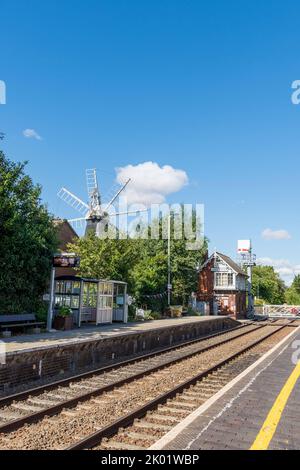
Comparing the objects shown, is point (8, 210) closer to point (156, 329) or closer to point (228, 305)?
point (156, 329)

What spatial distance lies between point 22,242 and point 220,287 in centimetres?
3998

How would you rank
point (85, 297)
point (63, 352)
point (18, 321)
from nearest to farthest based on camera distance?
point (63, 352) → point (18, 321) → point (85, 297)

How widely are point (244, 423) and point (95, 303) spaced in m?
18.2

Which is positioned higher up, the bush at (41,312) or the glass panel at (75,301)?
the glass panel at (75,301)

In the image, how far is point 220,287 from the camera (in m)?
55.7

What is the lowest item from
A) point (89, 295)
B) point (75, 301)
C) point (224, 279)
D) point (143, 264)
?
point (75, 301)

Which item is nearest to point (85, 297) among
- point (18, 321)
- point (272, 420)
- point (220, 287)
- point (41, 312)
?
point (41, 312)

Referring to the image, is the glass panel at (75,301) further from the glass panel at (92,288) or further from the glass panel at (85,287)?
the glass panel at (92,288)

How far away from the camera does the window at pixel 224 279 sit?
2197 inches

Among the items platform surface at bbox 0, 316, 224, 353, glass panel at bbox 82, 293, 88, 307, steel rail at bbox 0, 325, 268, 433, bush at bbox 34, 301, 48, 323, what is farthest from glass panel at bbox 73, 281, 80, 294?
steel rail at bbox 0, 325, 268, 433

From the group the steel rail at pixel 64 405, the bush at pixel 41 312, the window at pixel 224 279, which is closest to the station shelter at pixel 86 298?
the bush at pixel 41 312

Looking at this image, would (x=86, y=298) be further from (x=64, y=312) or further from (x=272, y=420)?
(x=272, y=420)

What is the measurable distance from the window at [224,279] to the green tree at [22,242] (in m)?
37.7

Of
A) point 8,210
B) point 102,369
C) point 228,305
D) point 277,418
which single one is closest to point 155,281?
point 228,305
